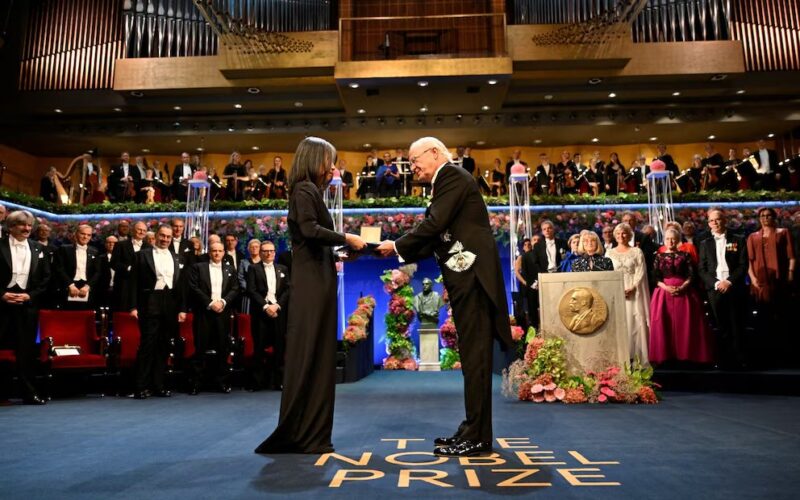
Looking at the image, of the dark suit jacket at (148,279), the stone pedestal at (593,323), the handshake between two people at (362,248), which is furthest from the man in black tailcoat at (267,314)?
the handshake between two people at (362,248)

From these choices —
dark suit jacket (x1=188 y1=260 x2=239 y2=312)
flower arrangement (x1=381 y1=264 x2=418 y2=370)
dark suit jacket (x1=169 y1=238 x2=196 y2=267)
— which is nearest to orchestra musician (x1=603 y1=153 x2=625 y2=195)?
flower arrangement (x1=381 y1=264 x2=418 y2=370)

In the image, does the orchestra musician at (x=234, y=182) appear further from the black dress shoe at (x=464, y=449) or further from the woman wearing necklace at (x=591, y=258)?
the black dress shoe at (x=464, y=449)

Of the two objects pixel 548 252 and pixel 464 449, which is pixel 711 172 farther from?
pixel 464 449

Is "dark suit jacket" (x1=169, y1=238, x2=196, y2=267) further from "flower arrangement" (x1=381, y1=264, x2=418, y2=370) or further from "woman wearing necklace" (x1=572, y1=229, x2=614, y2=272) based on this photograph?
"woman wearing necklace" (x1=572, y1=229, x2=614, y2=272)

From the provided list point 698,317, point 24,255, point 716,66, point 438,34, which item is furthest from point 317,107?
point 698,317

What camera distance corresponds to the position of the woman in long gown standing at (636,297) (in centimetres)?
636

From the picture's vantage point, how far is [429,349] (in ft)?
35.3

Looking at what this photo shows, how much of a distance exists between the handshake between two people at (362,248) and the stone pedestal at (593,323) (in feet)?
8.52

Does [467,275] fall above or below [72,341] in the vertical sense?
above

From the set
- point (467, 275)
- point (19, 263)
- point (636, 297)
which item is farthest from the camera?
point (636, 297)

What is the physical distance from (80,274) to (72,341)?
126cm

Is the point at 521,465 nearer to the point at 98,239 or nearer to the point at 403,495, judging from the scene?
the point at 403,495

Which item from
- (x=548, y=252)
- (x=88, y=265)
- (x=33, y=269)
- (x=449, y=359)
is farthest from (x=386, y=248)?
(x=449, y=359)

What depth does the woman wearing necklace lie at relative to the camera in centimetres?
579
